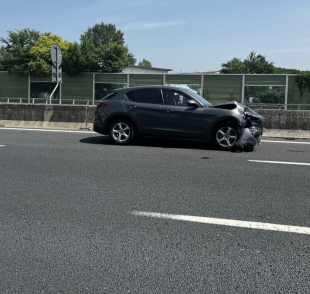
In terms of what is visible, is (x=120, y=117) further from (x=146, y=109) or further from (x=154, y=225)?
(x=154, y=225)

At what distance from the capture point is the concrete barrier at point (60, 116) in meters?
12.6

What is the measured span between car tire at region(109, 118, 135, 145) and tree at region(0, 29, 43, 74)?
27.0m

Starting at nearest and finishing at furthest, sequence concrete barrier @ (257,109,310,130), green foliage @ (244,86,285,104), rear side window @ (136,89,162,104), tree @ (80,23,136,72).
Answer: rear side window @ (136,89,162,104) → concrete barrier @ (257,109,310,130) → green foliage @ (244,86,285,104) → tree @ (80,23,136,72)

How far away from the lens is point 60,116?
14.3 m

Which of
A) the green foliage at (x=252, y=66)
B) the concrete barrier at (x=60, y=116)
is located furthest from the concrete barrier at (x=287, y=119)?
the green foliage at (x=252, y=66)

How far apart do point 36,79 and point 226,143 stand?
28.2 metres

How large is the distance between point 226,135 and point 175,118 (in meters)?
1.35

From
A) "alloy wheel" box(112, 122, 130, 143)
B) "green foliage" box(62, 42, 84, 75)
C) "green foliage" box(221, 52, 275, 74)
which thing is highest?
"green foliage" box(221, 52, 275, 74)

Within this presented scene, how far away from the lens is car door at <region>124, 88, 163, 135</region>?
32.0ft

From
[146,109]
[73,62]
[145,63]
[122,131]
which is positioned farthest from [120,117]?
[145,63]

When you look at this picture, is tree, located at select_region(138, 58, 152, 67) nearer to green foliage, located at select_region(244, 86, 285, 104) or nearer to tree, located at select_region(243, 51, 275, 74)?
tree, located at select_region(243, 51, 275, 74)

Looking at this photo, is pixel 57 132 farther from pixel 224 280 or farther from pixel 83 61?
pixel 83 61

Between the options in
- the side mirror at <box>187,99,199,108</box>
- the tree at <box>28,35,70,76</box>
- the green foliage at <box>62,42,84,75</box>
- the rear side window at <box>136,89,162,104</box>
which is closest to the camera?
the side mirror at <box>187,99,199,108</box>

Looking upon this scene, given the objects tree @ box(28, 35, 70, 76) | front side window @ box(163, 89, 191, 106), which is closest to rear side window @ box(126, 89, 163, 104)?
front side window @ box(163, 89, 191, 106)
